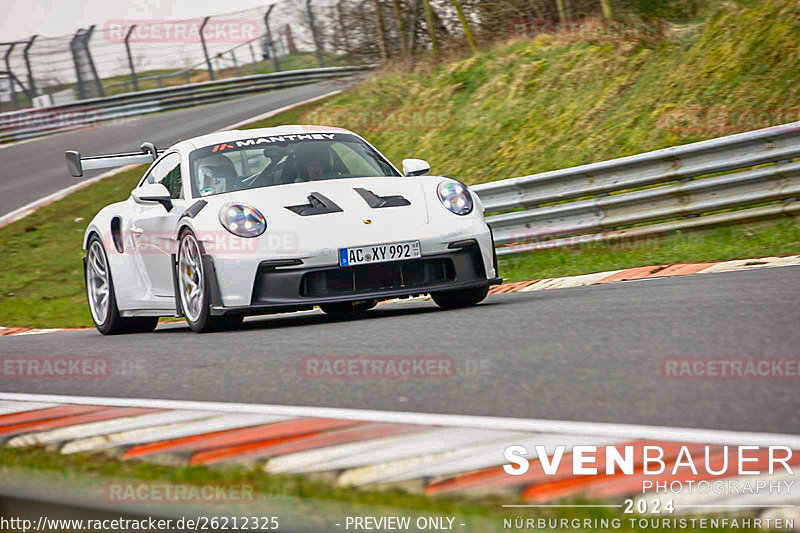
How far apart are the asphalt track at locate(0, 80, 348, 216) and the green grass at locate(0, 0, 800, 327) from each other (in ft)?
4.81

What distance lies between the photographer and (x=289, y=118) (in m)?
21.4

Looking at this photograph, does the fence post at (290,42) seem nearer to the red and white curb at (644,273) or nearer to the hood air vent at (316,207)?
the red and white curb at (644,273)

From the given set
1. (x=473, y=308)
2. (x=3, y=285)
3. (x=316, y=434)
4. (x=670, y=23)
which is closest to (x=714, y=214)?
(x=473, y=308)

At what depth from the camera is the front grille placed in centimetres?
645

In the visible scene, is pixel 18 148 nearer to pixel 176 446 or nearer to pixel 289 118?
pixel 289 118

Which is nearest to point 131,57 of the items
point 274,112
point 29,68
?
point 29,68

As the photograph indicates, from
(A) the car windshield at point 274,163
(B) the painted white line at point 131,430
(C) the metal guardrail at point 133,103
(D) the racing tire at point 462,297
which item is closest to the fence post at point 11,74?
(C) the metal guardrail at point 133,103

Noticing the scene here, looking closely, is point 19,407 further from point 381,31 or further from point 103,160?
point 381,31

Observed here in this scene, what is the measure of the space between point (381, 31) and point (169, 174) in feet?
40.5

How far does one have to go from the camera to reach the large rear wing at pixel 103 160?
827 cm

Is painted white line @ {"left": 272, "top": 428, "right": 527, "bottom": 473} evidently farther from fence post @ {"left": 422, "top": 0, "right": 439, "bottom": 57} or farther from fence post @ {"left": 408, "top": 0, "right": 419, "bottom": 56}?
fence post @ {"left": 408, "top": 0, "right": 419, "bottom": 56}

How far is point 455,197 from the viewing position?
7.07 meters

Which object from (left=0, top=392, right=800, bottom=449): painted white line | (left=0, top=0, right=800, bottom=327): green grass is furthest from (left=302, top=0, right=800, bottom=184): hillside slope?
(left=0, top=392, right=800, bottom=449): painted white line

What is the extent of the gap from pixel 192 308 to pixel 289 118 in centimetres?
1484
